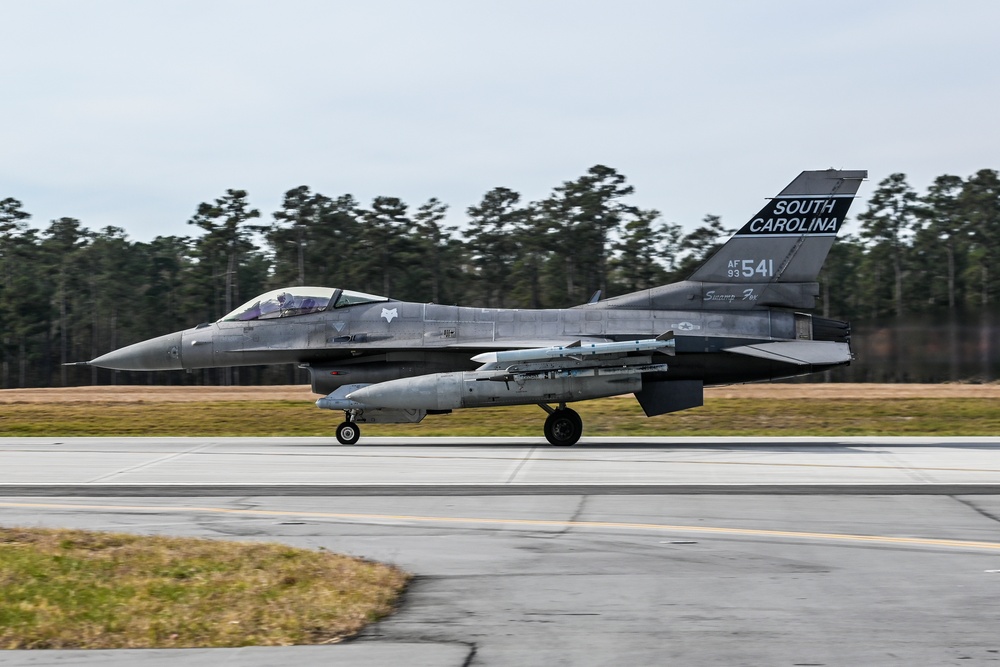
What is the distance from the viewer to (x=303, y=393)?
35.6m

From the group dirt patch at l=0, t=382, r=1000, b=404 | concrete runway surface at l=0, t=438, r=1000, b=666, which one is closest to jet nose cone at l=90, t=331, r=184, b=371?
concrete runway surface at l=0, t=438, r=1000, b=666

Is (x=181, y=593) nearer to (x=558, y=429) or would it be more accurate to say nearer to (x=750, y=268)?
(x=558, y=429)

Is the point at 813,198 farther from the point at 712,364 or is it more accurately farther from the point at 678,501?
the point at 678,501

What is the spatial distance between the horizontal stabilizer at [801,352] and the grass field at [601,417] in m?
3.83

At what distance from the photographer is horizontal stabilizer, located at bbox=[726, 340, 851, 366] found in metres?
19.7

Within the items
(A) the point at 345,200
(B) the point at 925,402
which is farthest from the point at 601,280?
(B) the point at 925,402

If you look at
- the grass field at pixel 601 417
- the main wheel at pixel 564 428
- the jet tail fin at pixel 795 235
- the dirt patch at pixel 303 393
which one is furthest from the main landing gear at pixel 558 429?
the dirt patch at pixel 303 393

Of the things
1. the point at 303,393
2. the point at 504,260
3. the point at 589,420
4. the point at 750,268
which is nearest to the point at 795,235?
the point at 750,268

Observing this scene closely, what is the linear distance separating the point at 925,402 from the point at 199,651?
26.6 meters

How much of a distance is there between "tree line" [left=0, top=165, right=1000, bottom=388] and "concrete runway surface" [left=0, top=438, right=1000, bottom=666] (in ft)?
144

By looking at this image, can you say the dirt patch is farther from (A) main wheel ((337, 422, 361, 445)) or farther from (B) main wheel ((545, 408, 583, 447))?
(A) main wheel ((337, 422, 361, 445))

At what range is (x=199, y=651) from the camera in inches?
228

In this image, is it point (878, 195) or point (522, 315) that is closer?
point (522, 315)

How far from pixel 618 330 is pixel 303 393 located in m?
17.9
